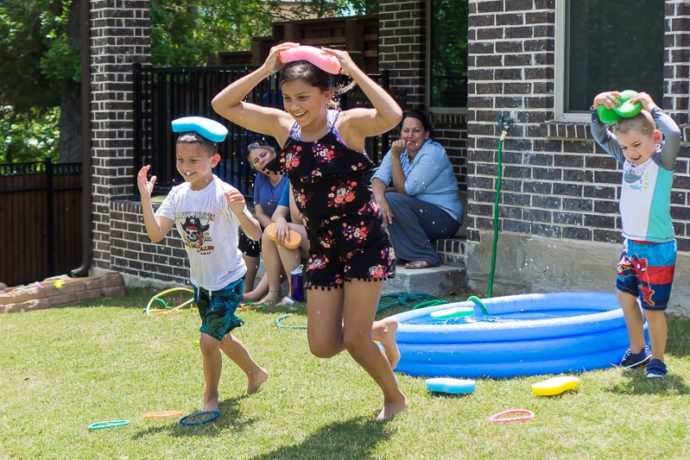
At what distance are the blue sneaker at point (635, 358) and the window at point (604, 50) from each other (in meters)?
2.24

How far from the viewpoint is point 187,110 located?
1184 cm

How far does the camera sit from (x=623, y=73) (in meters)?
8.23

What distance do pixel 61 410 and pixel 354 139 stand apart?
2.51 meters

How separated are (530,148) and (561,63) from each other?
26.3 inches

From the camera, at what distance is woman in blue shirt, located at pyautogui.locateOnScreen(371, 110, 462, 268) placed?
946 centimetres

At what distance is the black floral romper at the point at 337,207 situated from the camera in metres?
5.52

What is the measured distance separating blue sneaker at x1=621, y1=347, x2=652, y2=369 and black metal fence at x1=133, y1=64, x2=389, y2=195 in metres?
4.78

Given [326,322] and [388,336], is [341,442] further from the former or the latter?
[388,336]

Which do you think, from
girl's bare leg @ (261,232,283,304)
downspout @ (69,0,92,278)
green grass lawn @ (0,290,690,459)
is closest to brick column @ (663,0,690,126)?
green grass lawn @ (0,290,690,459)

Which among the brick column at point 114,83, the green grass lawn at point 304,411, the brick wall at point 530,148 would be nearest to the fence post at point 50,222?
the brick column at point 114,83

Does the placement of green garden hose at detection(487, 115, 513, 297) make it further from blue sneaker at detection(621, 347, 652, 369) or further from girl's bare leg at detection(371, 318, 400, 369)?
girl's bare leg at detection(371, 318, 400, 369)

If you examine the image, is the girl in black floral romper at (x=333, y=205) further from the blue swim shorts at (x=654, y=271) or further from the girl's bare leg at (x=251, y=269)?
the girl's bare leg at (x=251, y=269)

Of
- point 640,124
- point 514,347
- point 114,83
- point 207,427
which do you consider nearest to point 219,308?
point 207,427

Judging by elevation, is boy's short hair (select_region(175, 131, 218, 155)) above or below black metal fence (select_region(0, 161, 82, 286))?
above
